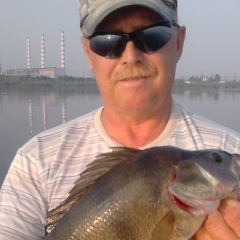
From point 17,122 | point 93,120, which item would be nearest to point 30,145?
point 93,120

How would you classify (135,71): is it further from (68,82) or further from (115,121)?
(68,82)

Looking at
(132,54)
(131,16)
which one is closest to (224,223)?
(132,54)

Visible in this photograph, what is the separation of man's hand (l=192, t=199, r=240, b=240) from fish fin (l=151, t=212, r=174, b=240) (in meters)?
0.23

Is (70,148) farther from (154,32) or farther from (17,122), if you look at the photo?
(17,122)

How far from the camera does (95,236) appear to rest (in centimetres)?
258

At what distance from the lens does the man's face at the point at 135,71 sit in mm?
3598

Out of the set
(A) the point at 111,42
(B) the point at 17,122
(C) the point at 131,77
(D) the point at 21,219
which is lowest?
(B) the point at 17,122

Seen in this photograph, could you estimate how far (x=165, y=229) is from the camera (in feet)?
8.04

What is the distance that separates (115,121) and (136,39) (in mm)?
855

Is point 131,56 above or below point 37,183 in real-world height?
above

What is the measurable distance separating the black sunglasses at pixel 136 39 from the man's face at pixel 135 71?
0.04m

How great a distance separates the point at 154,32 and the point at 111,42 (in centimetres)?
40

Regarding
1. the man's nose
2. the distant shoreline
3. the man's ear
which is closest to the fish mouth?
the man's nose

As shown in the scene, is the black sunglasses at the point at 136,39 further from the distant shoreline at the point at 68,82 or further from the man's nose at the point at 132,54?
the distant shoreline at the point at 68,82
